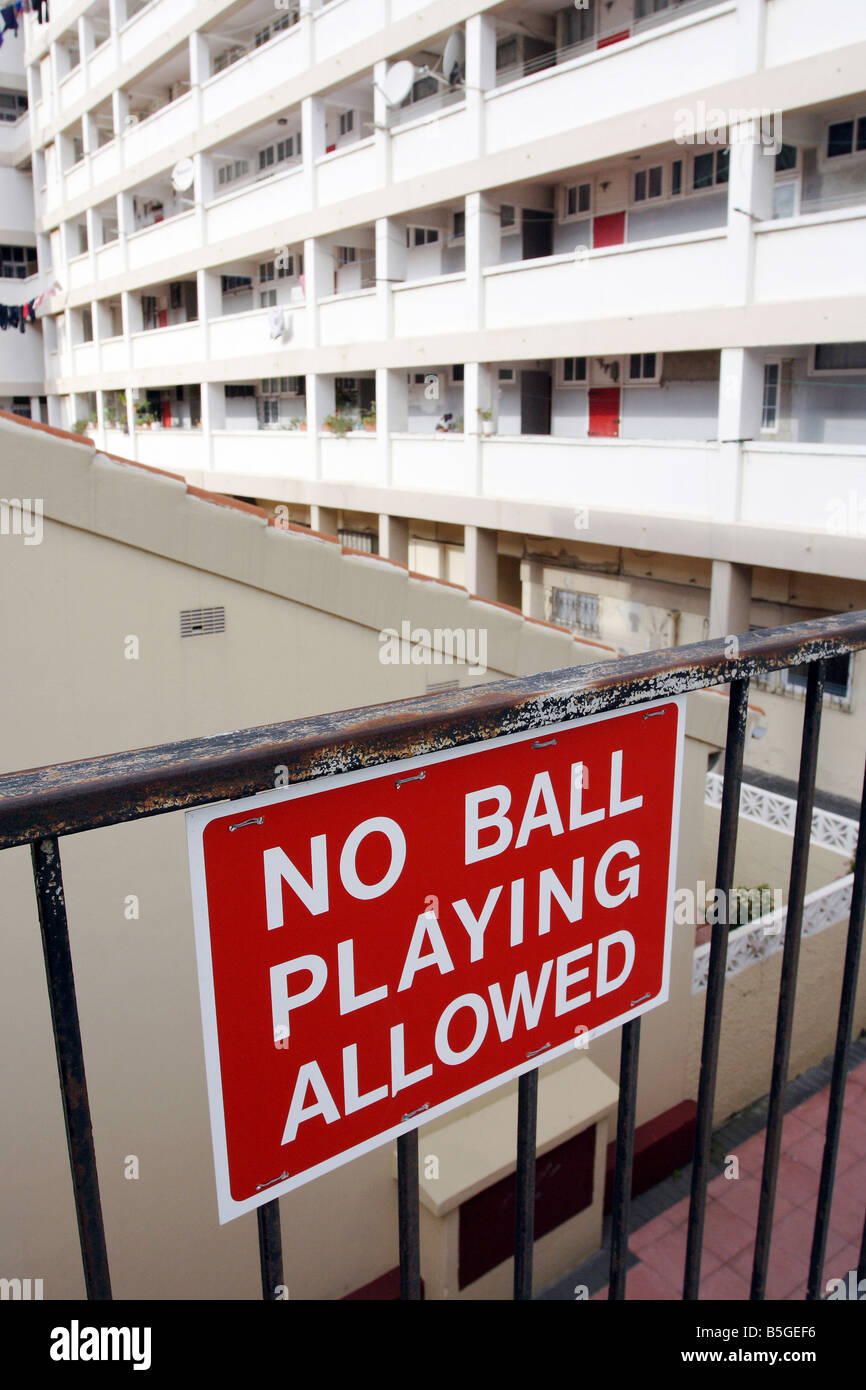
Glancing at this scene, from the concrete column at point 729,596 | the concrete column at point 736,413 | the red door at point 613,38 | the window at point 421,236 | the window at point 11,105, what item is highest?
the window at point 11,105

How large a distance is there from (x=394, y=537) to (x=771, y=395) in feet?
20.9

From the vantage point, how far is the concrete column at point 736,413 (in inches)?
454

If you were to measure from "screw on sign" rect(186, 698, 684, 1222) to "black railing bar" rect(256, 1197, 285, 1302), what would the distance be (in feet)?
0.08

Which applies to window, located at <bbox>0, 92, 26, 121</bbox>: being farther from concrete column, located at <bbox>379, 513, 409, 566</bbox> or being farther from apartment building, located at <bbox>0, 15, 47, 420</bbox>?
concrete column, located at <bbox>379, 513, 409, 566</bbox>

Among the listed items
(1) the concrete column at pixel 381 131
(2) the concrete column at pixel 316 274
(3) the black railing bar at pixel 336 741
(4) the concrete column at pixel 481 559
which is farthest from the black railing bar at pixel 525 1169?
(2) the concrete column at pixel 316 274

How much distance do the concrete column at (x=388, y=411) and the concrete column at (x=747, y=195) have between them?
21.8 feet

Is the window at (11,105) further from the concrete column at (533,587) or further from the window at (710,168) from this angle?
the window at (710,168)

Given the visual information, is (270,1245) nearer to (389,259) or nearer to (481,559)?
(481,559)

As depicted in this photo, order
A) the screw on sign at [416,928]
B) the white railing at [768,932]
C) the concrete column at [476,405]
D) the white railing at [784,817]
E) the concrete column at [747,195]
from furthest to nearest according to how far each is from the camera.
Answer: the concrete column at [476,405] < the concrete column at [747,195] < the white railing at [784,817] < the white railing at [768,932] < the screw on sign at [416,928]

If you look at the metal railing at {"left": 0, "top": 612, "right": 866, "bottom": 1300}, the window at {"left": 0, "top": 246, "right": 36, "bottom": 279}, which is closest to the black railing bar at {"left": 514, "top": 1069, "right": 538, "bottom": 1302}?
the metal railing at {"left": 0, "top": 612, "right": 866, "bottom": 1300}
